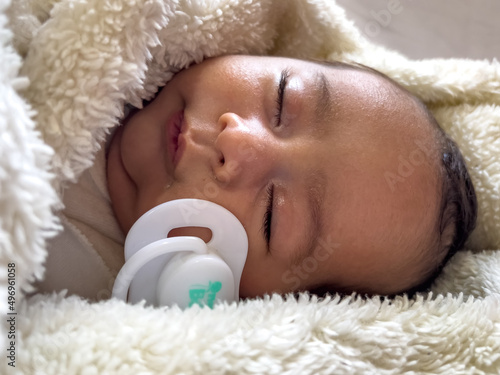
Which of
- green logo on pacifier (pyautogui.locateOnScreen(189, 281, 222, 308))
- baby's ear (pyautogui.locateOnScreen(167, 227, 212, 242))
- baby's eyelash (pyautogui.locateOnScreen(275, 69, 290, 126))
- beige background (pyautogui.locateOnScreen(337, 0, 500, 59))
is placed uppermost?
beige background (pyautogui.locateOnScreen(337, 0, 500, 59))

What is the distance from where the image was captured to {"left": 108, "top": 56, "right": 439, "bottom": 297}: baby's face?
78 cm

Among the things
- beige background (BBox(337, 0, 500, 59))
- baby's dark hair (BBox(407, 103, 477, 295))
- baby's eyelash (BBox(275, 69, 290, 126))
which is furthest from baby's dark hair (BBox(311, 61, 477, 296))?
beige background (BBox(337, 0, 500, 59))

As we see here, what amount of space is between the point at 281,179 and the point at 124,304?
296 millimetres

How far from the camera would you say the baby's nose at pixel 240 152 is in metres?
0.76

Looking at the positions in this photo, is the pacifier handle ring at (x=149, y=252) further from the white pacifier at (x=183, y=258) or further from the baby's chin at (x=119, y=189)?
the baby's chin at (x=119, y=189)

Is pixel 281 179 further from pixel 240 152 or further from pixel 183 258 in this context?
pixel 183 258

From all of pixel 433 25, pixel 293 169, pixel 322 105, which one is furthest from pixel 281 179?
pixel 433 25

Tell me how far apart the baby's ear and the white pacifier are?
0.4 inches

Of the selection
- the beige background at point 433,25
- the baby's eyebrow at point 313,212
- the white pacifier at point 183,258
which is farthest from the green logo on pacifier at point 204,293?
the beige background at point 433,25

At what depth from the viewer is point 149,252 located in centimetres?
72

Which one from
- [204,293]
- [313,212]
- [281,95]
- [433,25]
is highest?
[433,25]

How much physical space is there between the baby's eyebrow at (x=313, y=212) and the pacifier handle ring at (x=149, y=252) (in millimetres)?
150

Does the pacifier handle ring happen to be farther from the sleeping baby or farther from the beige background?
the beige background

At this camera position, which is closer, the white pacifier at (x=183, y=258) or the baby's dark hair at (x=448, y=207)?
the white pacifier at (x=183, y=258)
